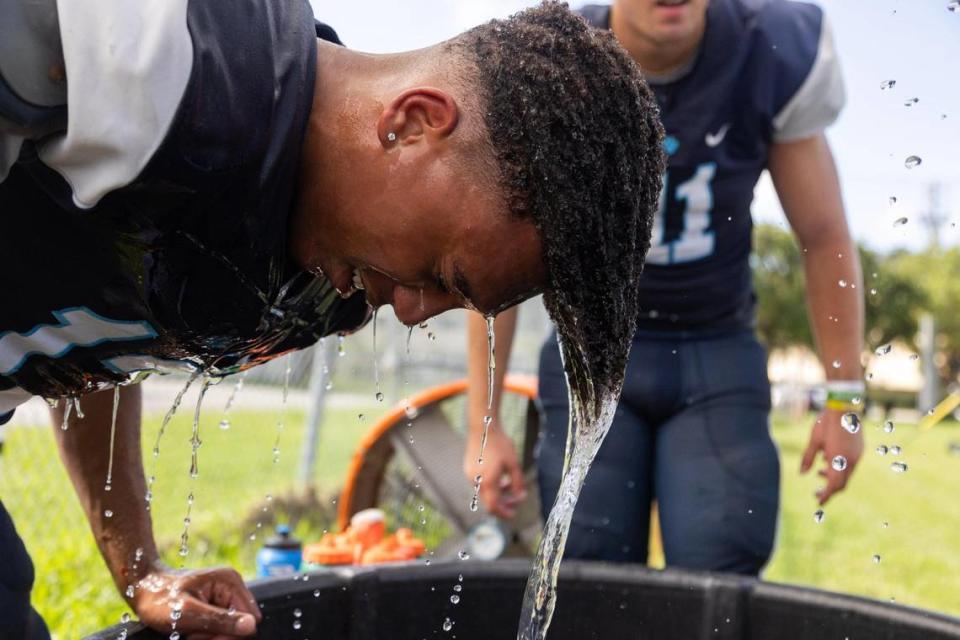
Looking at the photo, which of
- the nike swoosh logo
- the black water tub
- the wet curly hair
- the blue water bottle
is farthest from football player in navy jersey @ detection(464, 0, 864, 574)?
the wet curly hair

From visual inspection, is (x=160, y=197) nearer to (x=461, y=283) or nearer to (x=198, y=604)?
(x=461, y=283)

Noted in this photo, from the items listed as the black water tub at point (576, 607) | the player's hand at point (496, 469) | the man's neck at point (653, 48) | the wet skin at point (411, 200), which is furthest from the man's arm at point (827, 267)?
the wet skin at point (411, 200)

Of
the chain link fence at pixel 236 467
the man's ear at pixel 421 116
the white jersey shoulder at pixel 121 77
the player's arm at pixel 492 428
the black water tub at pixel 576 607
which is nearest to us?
the white jersey shoulder at pixel 121 77

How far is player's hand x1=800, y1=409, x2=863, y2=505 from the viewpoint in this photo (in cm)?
207

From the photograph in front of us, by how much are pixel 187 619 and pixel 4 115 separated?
88 cm

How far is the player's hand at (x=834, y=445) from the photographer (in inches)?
81.4

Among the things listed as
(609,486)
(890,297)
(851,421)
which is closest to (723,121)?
(851,421)

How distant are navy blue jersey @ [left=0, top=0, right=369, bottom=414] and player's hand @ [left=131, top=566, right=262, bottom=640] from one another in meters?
0.40

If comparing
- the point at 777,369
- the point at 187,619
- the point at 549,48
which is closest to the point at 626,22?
the point at 549,48

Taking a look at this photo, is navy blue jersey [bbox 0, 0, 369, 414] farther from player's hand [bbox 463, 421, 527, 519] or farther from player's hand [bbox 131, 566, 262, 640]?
player's hand [bbox 463, 421, 527, 519]

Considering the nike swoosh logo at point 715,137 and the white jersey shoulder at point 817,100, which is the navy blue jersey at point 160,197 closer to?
the nike swoosh logo at point 715,137

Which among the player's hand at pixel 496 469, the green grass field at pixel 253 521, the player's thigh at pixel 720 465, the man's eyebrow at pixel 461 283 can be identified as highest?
the man's eyebrow at pixel 461 283

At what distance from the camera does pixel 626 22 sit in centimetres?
192

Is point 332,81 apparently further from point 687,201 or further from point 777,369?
point 777,369
